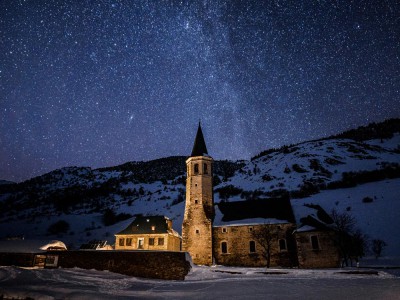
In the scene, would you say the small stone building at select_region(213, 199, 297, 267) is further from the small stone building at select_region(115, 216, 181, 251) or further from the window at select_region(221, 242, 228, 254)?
the small stone building at select_region(115, 216, 181, 251)

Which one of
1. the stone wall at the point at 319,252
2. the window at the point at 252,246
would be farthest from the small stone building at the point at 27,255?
the stone wall at the point at 319,252

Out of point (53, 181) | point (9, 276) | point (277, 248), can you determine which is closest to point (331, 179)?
point (277, 248)

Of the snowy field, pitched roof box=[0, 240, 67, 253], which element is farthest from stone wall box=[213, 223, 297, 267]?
pitched roof box=[0, 240, 67, 253]

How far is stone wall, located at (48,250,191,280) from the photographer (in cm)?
2353

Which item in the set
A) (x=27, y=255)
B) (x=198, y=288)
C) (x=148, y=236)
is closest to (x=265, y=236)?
(x=198, y=288)

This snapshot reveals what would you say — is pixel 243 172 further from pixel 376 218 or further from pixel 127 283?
pixel 127 283

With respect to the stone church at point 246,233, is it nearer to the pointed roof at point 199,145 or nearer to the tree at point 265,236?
the tree at point 265,236

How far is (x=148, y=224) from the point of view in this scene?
41375 millimetres

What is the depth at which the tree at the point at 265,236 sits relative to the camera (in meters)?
33.0

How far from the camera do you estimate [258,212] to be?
1489 inches

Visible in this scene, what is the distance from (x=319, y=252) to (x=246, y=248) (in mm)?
9085

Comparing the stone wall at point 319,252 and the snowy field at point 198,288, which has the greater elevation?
the stone wall at point 319,252

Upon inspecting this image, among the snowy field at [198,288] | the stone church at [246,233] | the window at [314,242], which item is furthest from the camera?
the stone church at [246,233]

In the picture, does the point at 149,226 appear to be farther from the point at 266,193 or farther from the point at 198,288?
the point at 266,193
